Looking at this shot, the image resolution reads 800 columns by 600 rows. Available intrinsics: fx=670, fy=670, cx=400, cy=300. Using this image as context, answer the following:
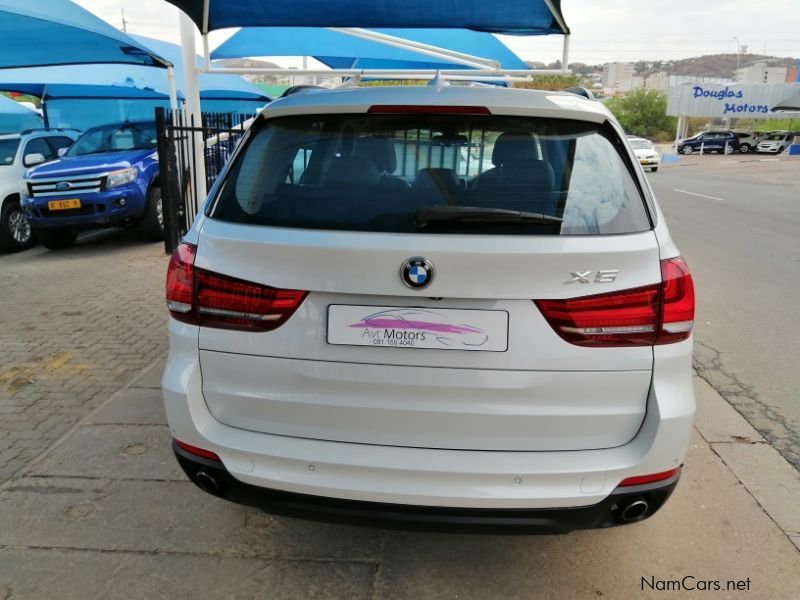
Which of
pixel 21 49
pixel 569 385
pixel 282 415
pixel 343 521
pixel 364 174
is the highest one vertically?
pixel 21 49

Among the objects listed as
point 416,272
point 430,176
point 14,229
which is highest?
point 430,176

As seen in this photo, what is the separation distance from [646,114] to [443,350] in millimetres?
79384

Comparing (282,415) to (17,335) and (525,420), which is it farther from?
(17,335)

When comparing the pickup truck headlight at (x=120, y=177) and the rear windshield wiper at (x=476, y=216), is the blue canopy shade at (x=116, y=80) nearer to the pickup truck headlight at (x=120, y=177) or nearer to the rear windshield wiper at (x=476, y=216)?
the pickup truck headlight at (x=120, y=177)

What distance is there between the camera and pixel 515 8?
7.12 m

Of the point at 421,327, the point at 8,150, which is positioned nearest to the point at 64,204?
the point at 8,150

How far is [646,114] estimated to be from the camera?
7388 centimetres

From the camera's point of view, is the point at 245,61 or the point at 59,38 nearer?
the point at 59,38

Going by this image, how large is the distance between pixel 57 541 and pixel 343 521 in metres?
1.47

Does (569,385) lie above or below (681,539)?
above

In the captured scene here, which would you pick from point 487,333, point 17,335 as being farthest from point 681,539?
point 17,335

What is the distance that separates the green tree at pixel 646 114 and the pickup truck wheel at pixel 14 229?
71648 mm

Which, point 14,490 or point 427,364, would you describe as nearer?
A: point 427,364

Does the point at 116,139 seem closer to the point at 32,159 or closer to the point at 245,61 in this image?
the point at 32,159
